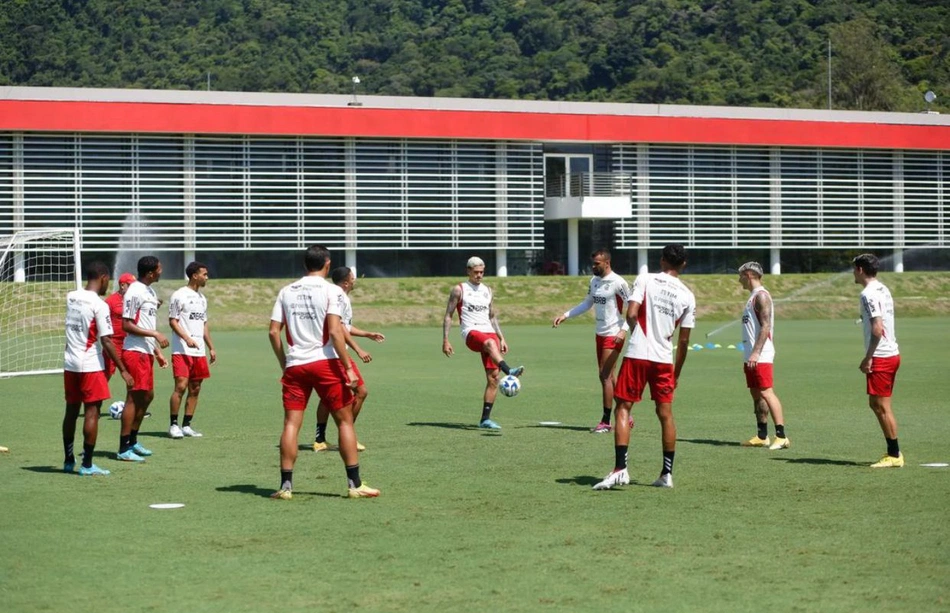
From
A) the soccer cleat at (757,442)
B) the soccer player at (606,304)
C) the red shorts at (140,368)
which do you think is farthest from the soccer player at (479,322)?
the red shorts at (140,368)

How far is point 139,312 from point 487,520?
601 cm

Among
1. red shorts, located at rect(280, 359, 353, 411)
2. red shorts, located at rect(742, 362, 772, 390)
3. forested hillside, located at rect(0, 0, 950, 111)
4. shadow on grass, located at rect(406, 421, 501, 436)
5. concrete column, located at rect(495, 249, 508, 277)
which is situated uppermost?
forested hillside, located at rect(0, 0, 950, 111)

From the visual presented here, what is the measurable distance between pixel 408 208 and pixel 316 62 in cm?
4649

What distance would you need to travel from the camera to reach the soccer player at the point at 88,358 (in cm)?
1241

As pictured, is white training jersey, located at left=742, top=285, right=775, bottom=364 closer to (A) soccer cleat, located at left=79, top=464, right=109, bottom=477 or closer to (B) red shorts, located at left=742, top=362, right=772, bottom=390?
(B) red shorts, located at left=742, top=362, right=772, bottom=390

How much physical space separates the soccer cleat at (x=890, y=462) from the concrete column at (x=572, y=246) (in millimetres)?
47780

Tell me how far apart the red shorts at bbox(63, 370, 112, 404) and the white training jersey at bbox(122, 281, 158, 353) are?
2038 millimetres

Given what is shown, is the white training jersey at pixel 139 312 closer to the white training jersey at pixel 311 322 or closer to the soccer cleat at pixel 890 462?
the white training jersey at pixel 311 322

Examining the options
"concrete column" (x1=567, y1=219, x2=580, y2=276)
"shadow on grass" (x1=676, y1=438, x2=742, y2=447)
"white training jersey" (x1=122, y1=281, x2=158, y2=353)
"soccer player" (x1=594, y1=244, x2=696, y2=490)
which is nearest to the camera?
"soccer player" (x1=594, y1=244, x2=696, y2=490)

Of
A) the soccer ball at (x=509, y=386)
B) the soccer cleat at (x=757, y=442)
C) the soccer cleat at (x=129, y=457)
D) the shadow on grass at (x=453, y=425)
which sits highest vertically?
the soccer ball at (x=509, y=386)

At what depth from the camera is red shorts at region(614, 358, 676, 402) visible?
37.9 ft

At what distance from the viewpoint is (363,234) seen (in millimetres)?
56188

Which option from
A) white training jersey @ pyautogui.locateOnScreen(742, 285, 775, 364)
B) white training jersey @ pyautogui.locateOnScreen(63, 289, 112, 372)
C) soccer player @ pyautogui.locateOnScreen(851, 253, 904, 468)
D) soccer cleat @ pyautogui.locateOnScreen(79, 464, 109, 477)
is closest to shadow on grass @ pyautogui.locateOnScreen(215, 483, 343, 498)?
soccer cleat @ pyautogui.locateOnScreen(79, 464, 109, 477)

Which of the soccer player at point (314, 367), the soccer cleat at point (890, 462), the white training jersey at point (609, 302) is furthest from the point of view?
the white training jersey at point (609, 302)
